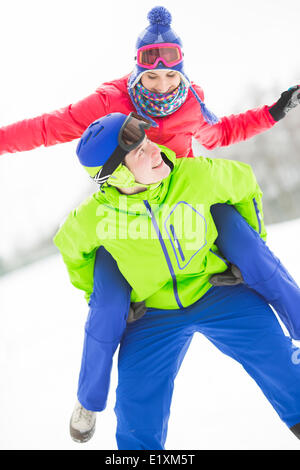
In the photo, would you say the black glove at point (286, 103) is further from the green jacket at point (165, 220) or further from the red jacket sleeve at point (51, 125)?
the red jacket sleeve at point (51, 125)

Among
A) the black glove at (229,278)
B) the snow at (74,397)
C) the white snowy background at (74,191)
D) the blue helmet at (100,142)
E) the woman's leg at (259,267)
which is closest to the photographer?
the blue helmet at (100,142)

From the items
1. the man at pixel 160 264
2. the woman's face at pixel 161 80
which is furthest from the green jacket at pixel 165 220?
the woman's face at pixel 161 80

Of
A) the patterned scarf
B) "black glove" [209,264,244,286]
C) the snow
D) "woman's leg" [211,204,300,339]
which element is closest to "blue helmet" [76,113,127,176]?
the patterned scarf

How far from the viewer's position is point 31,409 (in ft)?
6.64

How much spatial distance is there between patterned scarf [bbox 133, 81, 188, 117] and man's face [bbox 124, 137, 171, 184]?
1.00 feet

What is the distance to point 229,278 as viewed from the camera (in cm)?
133

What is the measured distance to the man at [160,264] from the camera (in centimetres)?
112

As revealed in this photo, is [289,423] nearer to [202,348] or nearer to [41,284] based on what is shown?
[202,348]

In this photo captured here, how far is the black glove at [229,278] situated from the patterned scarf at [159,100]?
59 centimetres

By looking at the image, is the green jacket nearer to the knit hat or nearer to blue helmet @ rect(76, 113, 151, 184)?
blue helmet @ rect(76, 113, 151, 184)

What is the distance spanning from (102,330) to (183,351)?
0.32 meters

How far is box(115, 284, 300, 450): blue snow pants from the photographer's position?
1157mm

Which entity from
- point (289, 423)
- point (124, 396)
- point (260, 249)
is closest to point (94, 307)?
point (124, 396)

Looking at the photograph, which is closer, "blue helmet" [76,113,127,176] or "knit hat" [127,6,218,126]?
"blue helmet" [76,113,127,176]
